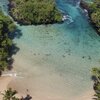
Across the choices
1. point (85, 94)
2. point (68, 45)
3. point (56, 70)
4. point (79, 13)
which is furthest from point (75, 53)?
point (79, 13)

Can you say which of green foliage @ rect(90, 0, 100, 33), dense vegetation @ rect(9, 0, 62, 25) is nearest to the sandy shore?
dense vegetation @ rect(9, 0, 62, 25)

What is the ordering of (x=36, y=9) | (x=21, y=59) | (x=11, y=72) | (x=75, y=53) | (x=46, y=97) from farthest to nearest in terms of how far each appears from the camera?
(x=36, y=9)
(x=75, y=53)
(x=21, y=59)
(x=11, y=72)
(x=46, y=97)

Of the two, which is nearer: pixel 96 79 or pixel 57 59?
pixel 96 79

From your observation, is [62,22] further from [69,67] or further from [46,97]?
[46,97]

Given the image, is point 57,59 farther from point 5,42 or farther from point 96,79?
point 5,42

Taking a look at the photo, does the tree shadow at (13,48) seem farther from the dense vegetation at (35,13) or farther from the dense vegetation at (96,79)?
the dense vegetation at (96,79)

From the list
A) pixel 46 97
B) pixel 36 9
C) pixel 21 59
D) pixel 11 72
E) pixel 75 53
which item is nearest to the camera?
pixel 46 97

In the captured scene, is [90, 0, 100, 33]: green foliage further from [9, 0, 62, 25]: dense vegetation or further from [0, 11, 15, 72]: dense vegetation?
[0, 11, 15, 72]: dense vegetation

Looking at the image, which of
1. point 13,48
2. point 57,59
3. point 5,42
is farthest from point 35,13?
point 5,42
